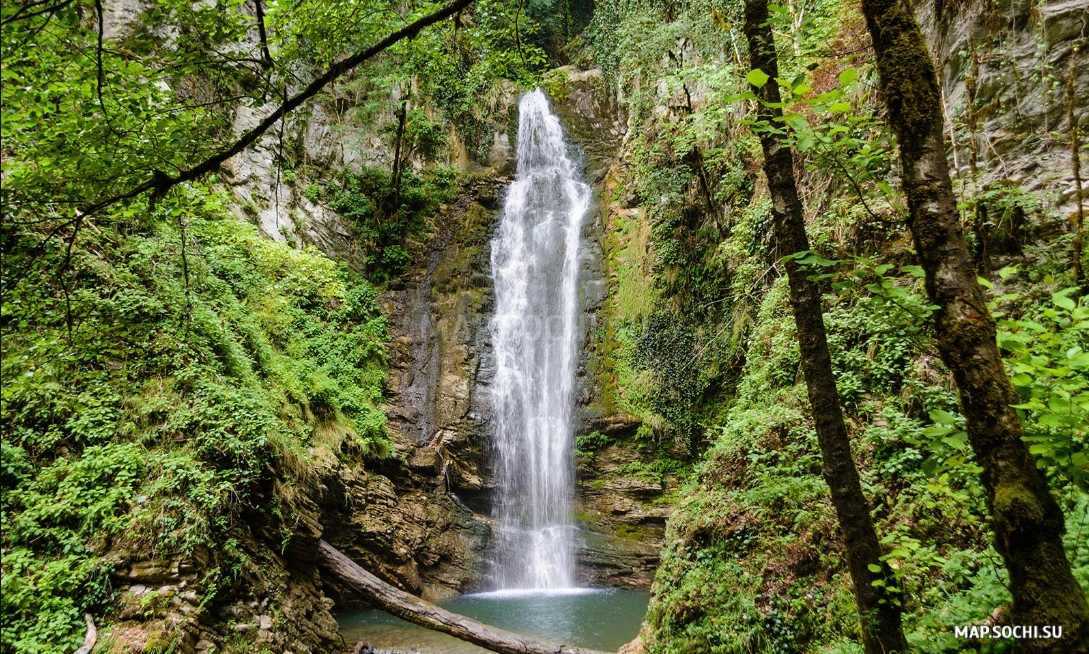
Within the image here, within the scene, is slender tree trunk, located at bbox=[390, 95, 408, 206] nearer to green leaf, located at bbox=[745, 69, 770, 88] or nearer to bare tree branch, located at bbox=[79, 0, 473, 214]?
bare tree branch, located at bbox=[79, 0, 473, 214]

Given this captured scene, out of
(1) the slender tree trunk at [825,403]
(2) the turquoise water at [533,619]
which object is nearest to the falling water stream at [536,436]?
(2) the turquoise water at [533,619]

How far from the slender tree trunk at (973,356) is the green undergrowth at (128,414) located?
3.55 metres

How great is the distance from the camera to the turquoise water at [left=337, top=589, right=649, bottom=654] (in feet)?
24.1

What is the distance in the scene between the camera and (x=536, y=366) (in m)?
13.6

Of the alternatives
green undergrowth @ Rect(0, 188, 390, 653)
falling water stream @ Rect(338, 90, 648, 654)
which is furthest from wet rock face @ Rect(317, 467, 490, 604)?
green undergrowth @ Rect(0, 188, 390, 653)

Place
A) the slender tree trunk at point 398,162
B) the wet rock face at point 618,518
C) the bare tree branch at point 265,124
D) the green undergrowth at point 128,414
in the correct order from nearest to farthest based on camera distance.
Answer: the bare tree branch at point 265,124 < the green undergrowth at point 128,414 < the wet rock face at point 618,518 < the slender tree trunk at point 398,162

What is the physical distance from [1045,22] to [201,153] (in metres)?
7.25

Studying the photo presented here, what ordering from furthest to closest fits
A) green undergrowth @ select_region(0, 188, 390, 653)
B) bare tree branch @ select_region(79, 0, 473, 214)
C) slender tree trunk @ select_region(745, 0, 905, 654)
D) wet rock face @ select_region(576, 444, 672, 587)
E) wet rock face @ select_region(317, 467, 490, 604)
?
wet rock face @ select_region(576, 444, 672, 587) < wet rock face @ select_region(317, 467, 490, 604) < green undergrowth @ select_region(0, 188, 390, 653) < slender tree trunk @ select_region(745, 0, 905, 654) < bare tree branch @ select_region(79, 0, 473, 214)

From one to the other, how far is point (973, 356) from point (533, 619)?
857cm

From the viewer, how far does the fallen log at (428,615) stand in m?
6.14

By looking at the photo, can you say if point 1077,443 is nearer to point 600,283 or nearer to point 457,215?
point 600,283

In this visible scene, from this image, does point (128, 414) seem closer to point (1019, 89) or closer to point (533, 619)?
point (533, 619)

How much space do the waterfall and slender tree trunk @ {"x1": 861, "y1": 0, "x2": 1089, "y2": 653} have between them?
10.5 meters

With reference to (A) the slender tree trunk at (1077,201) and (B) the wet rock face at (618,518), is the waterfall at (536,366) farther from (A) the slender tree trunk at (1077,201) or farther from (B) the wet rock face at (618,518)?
(A) the slender tree trunk at (1077,201)
